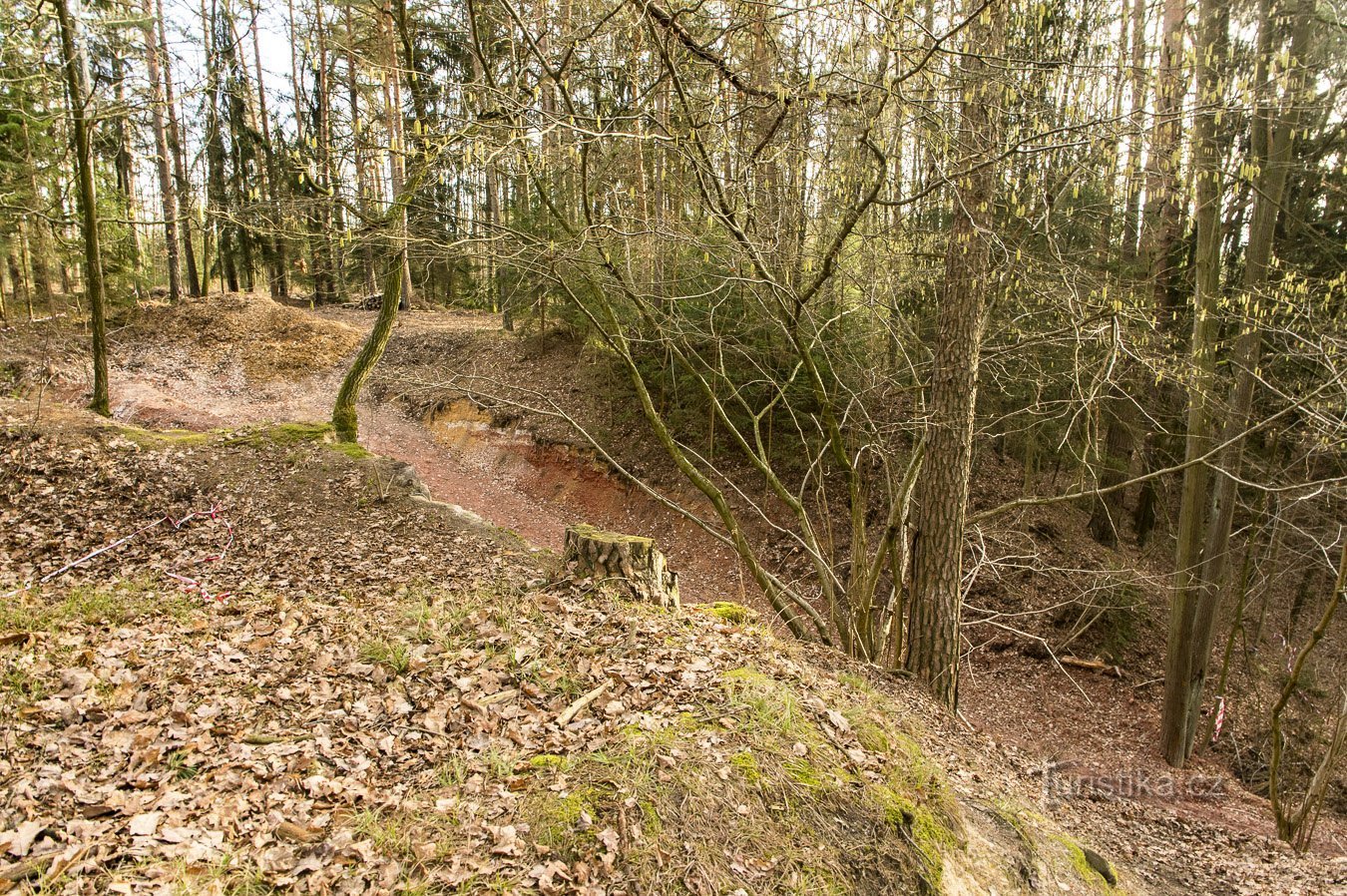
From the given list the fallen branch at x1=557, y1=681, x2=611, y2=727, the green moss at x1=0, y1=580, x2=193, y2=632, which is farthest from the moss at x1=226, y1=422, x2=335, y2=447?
the fallen branch at x1=557, y1=681, x2=611, y2=727

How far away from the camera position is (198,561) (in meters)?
Result: 7.16

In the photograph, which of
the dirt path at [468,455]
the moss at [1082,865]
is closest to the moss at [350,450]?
the dirt path at [468,455]

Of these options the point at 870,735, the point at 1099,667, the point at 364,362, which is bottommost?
the point at 1099,667

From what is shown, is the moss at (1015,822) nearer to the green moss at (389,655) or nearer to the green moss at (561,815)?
the green moss at (561,815)

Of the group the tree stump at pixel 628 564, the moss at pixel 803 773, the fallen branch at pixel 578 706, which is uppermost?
the tree stump at pixel 628 564

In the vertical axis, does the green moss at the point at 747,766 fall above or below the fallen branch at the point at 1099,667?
above

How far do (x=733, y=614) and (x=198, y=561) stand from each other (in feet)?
18.5

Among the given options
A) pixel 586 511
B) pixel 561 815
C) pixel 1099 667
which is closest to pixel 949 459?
pixel 561 815

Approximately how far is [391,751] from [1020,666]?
10.5 meters

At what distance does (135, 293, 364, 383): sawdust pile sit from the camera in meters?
18.0

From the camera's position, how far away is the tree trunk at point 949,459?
20.2ft

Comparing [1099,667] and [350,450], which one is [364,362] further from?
[1099,667]

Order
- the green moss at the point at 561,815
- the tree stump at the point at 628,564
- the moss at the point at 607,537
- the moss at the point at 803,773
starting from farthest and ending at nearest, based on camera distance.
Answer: the moss at the point at 607,537
the tree stump at the point at 628,564
the moss at the point at 803,773
the green moss at the point at 561,815

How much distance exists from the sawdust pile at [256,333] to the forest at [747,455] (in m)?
0.24
